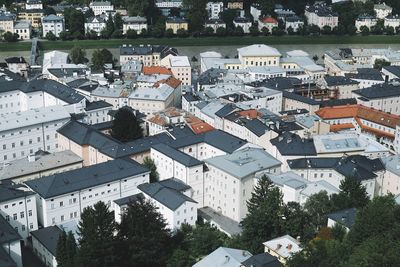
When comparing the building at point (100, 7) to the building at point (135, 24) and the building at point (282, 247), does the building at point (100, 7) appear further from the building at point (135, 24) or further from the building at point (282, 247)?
the building at point (282, 247)

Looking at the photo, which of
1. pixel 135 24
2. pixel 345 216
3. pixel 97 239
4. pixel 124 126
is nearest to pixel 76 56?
pixel 135 24

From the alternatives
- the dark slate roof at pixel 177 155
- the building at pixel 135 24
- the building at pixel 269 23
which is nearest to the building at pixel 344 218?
the dark slate roof at pixel 177 155

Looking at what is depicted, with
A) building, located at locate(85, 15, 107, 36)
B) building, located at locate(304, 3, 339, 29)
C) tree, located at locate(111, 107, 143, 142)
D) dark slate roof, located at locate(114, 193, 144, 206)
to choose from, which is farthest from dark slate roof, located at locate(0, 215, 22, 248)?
building, located at locate(304, 3, 339, 29)

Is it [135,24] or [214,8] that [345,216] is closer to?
[135,24]

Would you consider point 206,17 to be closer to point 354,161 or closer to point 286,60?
point 286,60

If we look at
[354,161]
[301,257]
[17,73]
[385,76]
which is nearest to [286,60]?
[385,76]

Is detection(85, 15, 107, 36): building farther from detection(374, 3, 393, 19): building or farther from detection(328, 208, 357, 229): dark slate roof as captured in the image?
detection(328, 208, 357, 229): dark slate roof
